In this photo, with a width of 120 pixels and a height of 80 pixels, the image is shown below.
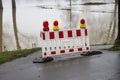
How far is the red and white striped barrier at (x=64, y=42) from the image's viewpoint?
32.6 ft

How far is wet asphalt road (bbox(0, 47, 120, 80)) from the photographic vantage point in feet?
23.9

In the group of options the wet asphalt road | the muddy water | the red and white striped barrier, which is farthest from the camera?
the muddy water

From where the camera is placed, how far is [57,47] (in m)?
10.1

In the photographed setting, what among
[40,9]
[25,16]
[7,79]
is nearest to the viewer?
[7,79]

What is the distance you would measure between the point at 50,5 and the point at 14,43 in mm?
12813

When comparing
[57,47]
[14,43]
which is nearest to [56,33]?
[57,47]

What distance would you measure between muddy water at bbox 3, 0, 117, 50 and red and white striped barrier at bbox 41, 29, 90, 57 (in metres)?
6.48

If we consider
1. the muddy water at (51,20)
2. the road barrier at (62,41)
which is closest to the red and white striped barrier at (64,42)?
the road barrier at (62,41)

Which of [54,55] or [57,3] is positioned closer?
[54,55]

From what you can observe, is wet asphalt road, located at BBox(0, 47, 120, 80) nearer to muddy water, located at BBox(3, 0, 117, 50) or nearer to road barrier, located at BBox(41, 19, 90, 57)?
road barrier, located at BBox(41, 19, 90, 57)

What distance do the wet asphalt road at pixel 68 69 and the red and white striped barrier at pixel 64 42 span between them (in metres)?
0.23

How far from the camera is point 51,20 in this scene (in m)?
24.1

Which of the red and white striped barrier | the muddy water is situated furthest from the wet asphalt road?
the muddy water

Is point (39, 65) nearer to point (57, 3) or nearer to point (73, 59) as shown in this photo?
point (73, 59)
